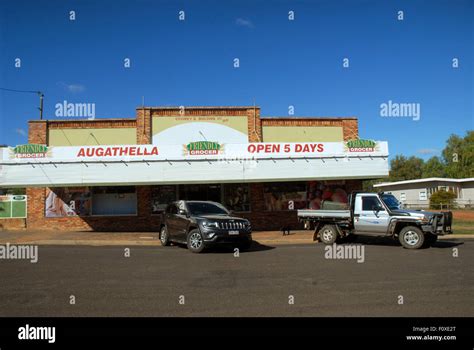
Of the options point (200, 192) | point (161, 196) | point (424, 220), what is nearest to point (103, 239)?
point (161, 196)

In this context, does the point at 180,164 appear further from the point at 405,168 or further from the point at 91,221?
the point at 405,168

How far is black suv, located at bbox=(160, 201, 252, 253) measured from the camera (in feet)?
42.5

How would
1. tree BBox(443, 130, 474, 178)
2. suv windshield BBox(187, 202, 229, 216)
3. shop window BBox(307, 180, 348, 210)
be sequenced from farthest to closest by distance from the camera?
1. tree BBox(443, 130, 474, 178)
2. shop window BBox(307, 180, 348, 210)
3. suv windshield BBox(187, 202, 229, 216)

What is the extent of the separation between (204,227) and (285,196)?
36.5ft

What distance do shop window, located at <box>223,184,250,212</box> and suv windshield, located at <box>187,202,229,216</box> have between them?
8264 mm

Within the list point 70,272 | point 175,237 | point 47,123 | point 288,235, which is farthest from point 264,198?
point 70,272

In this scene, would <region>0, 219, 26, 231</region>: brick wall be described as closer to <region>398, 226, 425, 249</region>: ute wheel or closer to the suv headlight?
<region>398, 226, 425, 249</region>: ute wheel

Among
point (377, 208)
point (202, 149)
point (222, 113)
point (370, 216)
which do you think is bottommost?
point (370, 216)

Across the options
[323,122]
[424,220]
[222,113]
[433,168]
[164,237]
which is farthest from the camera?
[433,168]

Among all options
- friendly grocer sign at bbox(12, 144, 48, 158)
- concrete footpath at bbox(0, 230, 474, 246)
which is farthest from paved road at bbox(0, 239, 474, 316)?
friendly grocer sign at bbox(12, 144, 48, 158)

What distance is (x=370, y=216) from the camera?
1453cm

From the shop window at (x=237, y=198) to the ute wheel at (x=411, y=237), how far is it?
10.6 m
